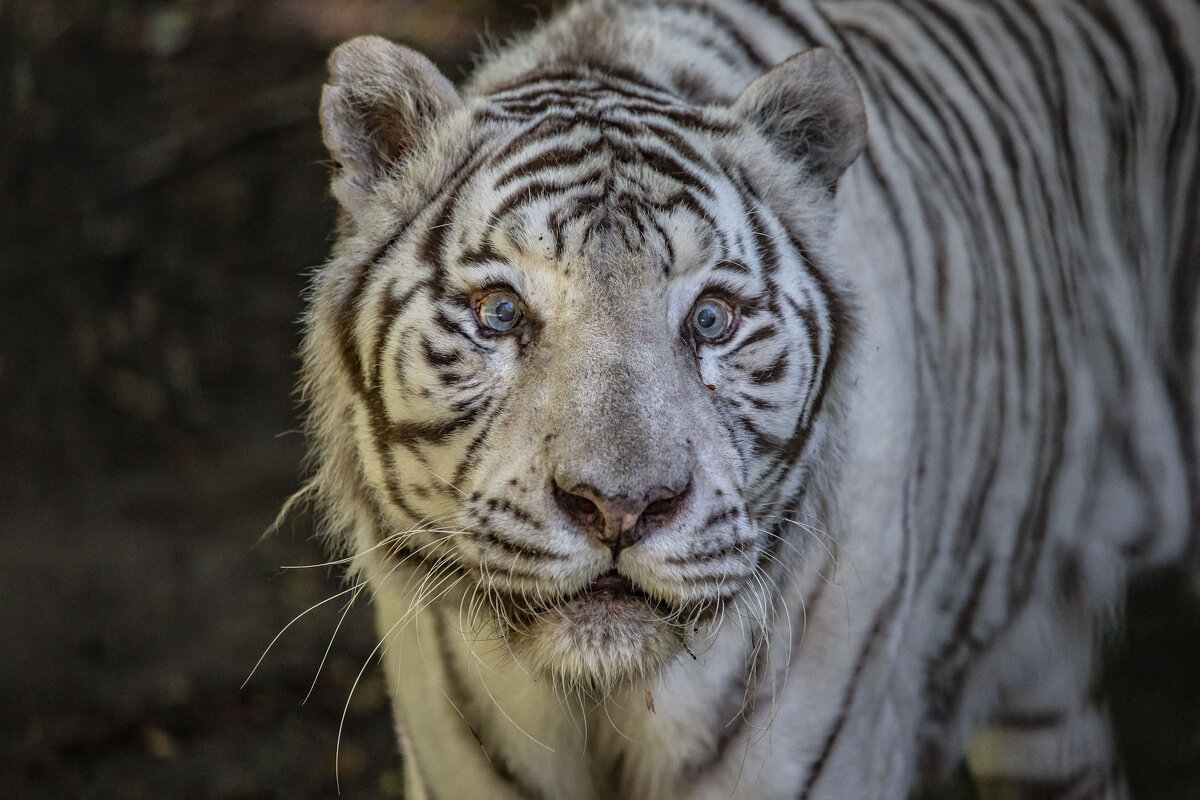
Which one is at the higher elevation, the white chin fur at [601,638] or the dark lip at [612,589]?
the dark lip at [612,589]

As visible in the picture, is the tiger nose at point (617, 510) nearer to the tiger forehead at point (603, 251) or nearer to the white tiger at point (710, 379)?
the white tiger at point (710, 379)

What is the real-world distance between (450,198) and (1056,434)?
138 cm

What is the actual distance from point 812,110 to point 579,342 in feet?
1.68

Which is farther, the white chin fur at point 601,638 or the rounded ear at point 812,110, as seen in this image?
the rounded ear at point 812,110

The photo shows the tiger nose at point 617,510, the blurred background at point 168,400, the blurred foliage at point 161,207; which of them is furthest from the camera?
the blurred foliage at point 161,207

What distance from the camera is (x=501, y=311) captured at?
1.54 metres

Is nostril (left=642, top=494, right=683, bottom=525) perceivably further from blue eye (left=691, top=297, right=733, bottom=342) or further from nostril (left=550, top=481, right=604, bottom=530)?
blue eye (left=691, top=297, right=733, bottom=342)

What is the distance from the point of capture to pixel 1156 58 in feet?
8.25

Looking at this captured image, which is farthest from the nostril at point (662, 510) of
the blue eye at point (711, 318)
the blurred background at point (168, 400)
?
the blurred background at point (168, 400)

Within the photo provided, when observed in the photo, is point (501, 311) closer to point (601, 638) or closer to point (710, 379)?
point (710, 379)

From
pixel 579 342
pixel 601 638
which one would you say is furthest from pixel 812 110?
pixel 601 638

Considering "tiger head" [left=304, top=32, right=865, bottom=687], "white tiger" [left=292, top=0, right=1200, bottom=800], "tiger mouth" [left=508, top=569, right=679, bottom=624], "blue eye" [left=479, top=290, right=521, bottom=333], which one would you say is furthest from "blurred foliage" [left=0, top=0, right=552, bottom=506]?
"tiger mouth" [left=508, top=569, right=679, bottom=624]

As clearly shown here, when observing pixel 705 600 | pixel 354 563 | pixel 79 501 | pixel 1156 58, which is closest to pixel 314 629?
pixel 79 501

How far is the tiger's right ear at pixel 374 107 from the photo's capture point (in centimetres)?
166
